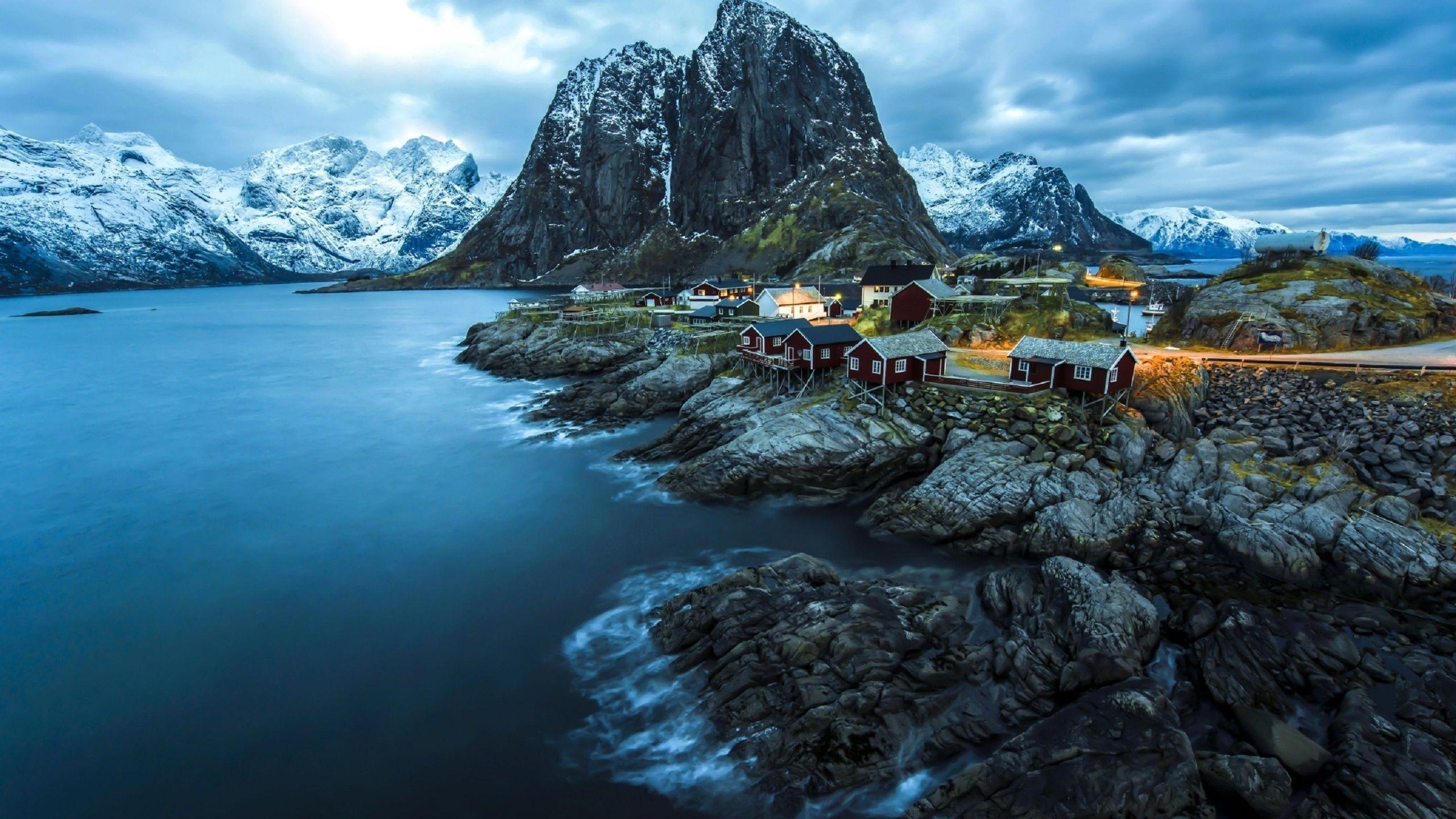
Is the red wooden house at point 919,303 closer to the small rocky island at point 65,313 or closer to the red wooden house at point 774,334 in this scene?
the red wooden house at point 774,334

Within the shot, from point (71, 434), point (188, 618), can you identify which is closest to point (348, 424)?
point (71, 434)

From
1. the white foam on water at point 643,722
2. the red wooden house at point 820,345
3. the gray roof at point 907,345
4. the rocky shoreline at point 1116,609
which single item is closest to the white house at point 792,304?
the red wooden house at point 820,345

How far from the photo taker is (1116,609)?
20.1 meters

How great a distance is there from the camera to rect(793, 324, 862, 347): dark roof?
43688mm

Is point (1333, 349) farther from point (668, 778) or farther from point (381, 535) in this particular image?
point (381, 535)

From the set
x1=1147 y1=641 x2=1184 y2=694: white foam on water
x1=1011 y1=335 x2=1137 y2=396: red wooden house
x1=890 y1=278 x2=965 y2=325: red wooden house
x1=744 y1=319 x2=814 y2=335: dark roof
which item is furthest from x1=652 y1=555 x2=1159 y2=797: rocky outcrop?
x1=890 y1=278 x2=965 y2=325: red wooden house

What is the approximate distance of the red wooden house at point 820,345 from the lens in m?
43.8

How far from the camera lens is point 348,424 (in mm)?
56469

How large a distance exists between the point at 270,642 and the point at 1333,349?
2482 inches

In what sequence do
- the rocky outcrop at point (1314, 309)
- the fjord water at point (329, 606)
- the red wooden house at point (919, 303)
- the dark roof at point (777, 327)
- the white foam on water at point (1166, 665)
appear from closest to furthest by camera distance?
the fjord water at point (329, 606), the white foam on water at point (1166, 665), the rocky outcrop at point (1314, 309), the dark roof at point (777, 327), the red wooden house at point (919, 303)

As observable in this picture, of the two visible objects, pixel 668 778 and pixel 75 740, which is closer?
pixel 668 778

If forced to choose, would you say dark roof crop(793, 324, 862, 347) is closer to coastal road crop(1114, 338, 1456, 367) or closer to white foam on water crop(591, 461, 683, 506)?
white foam on water crop(591, 461, 683, 506)

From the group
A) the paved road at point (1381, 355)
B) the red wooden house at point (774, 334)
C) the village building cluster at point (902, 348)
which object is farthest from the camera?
the red wooden house at point (774, 334)

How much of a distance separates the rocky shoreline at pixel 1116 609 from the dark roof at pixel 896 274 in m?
34.6
